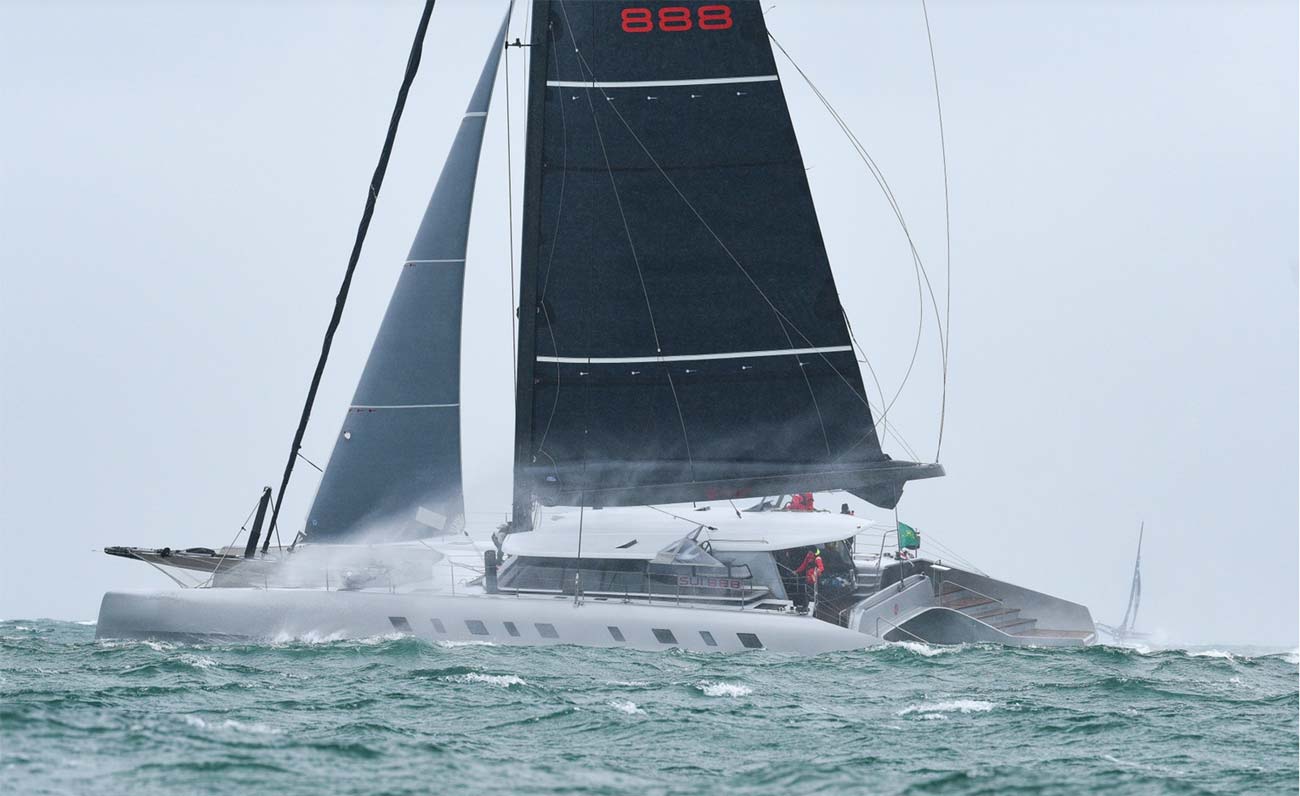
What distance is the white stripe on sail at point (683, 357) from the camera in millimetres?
24781

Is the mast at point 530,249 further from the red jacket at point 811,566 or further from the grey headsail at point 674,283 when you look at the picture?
the red jacket at point 811,566

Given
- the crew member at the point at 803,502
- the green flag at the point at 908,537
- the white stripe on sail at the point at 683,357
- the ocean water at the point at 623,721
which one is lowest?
the ocean water at the point at 623,721

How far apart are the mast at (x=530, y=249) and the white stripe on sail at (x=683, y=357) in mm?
462

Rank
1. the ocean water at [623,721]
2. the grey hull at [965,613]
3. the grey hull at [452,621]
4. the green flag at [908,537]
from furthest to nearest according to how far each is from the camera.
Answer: the green flag at [908,537] < the grey hull at [965,613] < the grey hull at [452,621] < the ocean water at [623,721]

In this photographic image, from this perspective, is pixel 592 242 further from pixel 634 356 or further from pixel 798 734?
pixel 798 734

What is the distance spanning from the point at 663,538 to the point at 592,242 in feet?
15.7

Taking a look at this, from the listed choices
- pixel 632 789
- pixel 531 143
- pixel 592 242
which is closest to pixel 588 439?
pixel 592 242

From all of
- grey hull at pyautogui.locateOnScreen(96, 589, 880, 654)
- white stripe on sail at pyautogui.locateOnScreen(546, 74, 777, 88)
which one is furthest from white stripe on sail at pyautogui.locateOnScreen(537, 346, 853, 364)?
white stripe on sail at pyautogui.locateOnScreen(546, 74, 777, 88)

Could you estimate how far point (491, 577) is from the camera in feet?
78.9

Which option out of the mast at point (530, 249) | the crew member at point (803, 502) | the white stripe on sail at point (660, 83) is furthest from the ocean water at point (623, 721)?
the white stripe on sail at point (660, 83)

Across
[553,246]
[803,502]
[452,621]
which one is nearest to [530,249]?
[553,246]

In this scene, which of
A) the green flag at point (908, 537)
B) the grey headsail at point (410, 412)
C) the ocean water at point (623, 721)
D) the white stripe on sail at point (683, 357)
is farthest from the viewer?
the green flag at point (908, 537)

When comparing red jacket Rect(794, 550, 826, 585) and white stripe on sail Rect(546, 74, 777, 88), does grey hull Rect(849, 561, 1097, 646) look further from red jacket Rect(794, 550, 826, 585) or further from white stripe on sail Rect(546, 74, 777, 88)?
white stripe on sail Rect(546, 74, 777, 88)

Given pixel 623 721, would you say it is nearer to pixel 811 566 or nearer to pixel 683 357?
pixel 811 566
